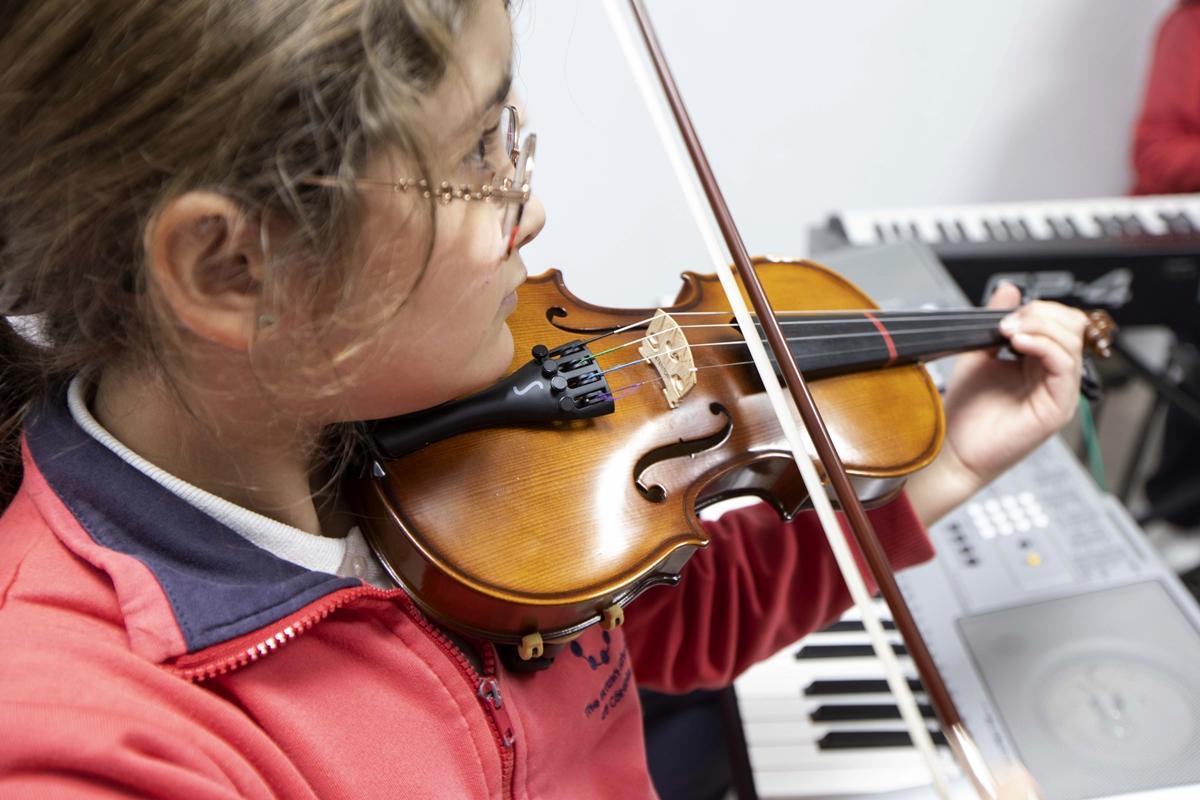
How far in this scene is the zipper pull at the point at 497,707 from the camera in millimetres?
591

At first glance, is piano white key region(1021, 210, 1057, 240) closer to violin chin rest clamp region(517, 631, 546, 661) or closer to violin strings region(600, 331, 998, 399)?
violin strings region(600, 331, 998, 399)

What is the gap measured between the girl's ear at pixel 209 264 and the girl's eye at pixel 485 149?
0.12 meters

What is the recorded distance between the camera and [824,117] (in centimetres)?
184

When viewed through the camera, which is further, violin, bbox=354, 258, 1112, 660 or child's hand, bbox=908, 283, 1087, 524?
child's hand, bbox=908, 283, 1087, 524

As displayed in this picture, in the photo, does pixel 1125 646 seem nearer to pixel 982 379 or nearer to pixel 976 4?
pixel 982 379

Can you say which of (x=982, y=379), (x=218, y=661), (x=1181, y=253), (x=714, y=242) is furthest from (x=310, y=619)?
(x=1181, y=253)

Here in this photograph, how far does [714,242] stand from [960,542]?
0.48 metres

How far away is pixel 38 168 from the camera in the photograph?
43cm

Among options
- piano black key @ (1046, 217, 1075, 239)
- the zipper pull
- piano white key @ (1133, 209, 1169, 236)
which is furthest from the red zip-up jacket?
piano white key @ (1133, 209, 1169, 236)

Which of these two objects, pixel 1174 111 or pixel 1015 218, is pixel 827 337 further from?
pixel 1174 111

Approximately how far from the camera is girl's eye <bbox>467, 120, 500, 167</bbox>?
0.50 m

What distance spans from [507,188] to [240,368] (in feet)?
0.59

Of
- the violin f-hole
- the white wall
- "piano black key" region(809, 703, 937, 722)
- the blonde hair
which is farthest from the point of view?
the white wall

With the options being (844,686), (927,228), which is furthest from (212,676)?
(927,228)
